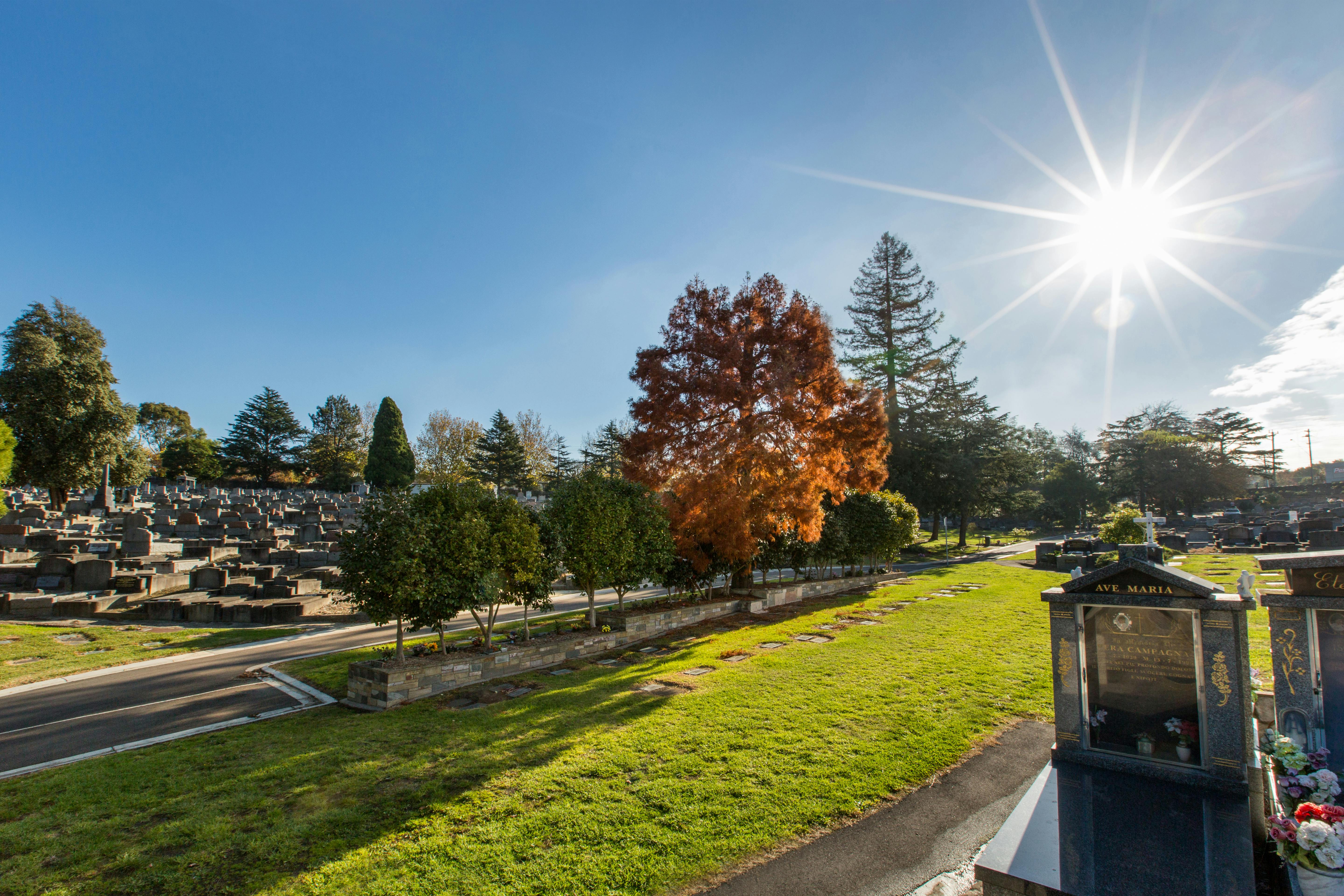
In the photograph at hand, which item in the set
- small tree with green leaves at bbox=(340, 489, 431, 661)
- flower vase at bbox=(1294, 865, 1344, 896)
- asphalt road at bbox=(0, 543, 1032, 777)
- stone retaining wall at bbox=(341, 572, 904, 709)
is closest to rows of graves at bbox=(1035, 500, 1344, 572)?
stone retaining wall at bbox=(341, 572, 904, 709)

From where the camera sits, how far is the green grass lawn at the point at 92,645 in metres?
10.8

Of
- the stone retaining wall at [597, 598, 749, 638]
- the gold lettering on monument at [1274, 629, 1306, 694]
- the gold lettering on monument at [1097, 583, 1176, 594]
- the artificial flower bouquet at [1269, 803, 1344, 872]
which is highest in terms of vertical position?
the gold lettering on monument at [1097, 583, 1176, 594]

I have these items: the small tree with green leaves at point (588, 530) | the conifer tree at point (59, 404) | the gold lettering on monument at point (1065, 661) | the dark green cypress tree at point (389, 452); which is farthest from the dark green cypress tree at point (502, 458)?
the gold lettering on monument at point (1065, 661)

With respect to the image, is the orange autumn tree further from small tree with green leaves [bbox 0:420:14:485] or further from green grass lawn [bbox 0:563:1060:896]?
small tree with green leaves [bbox 0:420:14:485]

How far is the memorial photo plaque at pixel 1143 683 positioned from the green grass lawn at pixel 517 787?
148 cm

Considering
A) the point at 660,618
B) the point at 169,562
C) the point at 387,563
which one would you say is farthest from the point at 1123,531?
the point at 169,562

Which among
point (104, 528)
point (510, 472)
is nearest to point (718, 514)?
point (104, 528)

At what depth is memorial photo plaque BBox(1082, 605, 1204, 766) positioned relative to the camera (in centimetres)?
518

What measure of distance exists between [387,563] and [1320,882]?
31.8 ft

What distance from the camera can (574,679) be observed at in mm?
9562

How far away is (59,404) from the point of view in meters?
36.2

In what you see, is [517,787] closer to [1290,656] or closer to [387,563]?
[387,563]

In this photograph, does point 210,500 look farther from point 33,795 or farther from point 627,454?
point 33,795

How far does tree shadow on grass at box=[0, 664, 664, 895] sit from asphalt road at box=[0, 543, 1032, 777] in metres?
0.88
